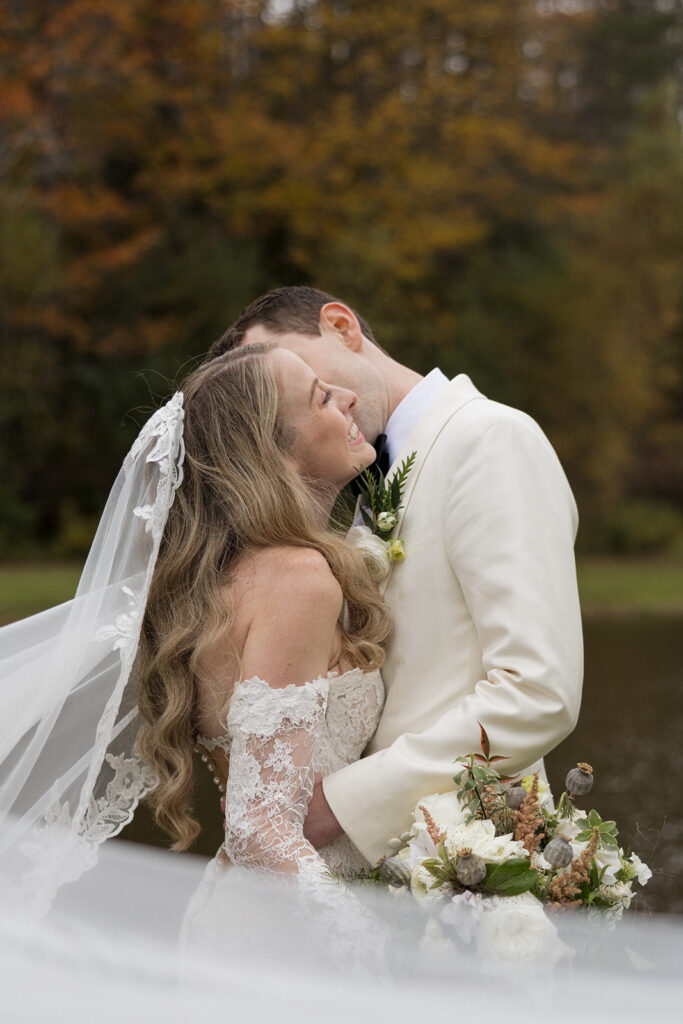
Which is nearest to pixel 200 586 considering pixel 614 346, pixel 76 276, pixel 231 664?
pixel 231 664

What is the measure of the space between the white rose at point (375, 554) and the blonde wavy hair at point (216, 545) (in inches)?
2.0

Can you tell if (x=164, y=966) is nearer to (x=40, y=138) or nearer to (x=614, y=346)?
(x=40, y=138)

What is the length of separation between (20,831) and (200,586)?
62 cm

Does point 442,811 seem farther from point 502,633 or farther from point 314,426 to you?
point 314,426

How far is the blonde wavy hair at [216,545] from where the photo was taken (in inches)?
105

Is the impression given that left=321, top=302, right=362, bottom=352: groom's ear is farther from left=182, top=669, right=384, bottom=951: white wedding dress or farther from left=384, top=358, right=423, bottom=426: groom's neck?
left=182, top=669, right=384, bottom=951: white wedding dress

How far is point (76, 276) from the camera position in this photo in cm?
1834

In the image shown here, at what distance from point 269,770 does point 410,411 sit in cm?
103

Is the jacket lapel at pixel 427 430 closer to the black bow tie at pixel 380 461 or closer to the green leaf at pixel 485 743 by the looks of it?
the black bow tie at pixel 380 461

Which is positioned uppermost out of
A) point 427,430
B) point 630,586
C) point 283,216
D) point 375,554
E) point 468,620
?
point 283,216

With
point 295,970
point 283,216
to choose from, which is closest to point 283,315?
point 295,970

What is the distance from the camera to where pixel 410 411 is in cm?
314

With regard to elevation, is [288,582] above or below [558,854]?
above

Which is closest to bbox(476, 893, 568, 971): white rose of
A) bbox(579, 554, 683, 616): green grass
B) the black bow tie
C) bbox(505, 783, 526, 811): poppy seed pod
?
bbox(505, 783, 526, 811): poppy seed pod
